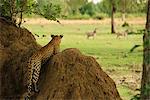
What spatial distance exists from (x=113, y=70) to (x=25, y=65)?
1126cm

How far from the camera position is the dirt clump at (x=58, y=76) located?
7152 mm

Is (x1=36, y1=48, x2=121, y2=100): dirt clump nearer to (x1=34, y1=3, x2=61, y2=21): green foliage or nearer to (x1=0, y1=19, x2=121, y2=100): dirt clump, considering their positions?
(x1=0, y1=19, x2=121, y2=100): dirt clump

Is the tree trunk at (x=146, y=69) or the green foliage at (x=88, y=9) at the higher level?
the tree trunk at (x=146, y=69)

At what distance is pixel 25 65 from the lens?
7.80m

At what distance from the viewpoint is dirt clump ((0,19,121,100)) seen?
7.15 meters

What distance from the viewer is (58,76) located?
24.0 ft

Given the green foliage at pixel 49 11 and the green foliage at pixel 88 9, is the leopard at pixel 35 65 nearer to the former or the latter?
the green foliage at pixel 49 11

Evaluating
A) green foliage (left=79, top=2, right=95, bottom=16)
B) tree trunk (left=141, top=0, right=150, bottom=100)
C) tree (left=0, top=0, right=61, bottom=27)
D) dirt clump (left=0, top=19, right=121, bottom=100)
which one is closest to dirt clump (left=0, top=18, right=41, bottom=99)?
dirt clump (left=0, top=19, right=121, bottom=100)

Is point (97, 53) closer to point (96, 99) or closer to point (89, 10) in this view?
point (96, 99)

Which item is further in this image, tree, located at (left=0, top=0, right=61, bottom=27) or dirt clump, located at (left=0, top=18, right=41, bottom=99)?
tree, located at (left=0, top=0, right=61, bottom=27)

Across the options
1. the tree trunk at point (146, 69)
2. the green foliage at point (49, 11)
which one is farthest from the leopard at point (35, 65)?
the tree trunk at point (146, 69)

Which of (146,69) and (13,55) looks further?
(13,55)

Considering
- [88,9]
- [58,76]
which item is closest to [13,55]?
[58,76]

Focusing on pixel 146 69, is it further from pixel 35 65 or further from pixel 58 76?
pixel 35 65
